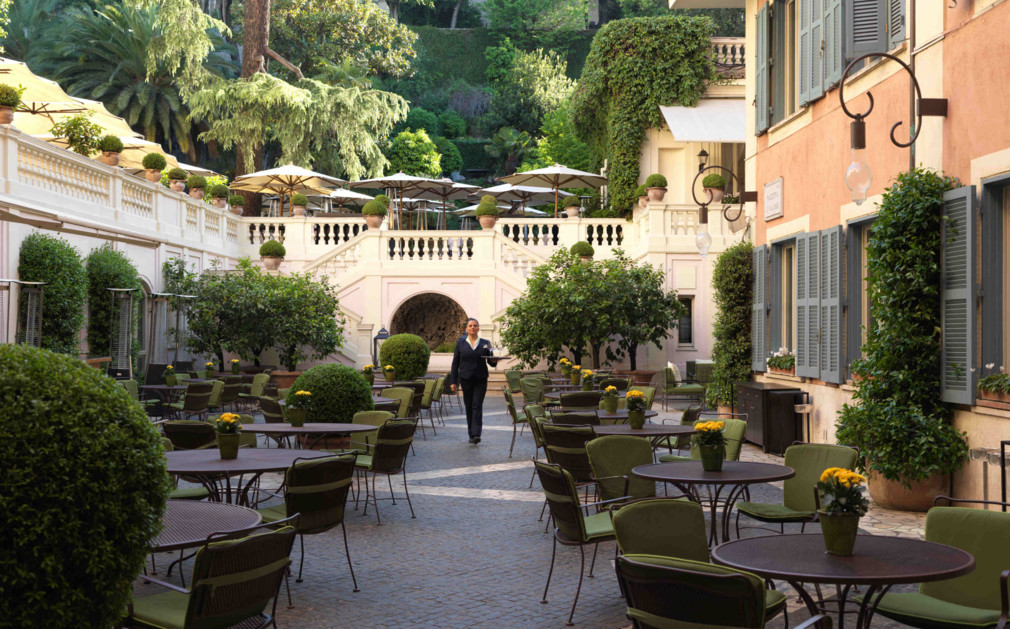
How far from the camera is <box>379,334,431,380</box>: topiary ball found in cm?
1794

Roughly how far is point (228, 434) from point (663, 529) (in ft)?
9.96

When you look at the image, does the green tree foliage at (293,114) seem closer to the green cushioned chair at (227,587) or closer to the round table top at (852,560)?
the green cushioned chair at (227,587)

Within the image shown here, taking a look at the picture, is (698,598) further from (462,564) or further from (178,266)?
(178,266)

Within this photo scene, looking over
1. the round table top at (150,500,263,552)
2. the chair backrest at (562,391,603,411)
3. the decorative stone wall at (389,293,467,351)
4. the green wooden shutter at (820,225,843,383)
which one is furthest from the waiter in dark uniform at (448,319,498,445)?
the decorative stone wall at (389,293,467,351)

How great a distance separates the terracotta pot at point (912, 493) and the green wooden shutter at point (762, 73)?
6138mm

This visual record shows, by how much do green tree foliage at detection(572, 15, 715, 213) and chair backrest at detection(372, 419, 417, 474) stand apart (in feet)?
58.3

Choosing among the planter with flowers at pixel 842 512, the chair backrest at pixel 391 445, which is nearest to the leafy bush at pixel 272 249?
the chair backrest at pixel 391 445

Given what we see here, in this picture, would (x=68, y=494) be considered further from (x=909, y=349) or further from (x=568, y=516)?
(x=909, y=349)

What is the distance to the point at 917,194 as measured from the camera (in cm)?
820

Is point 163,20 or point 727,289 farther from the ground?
point 163,20

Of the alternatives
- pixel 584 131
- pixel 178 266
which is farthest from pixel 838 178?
pixel 584 131

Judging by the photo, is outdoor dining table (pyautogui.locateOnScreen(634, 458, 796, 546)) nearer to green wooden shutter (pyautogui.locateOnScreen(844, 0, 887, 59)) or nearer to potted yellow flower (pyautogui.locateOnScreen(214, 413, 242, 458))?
potted yellow flower (pyautogui.locateOnScreen(214, 413, 242, 458))

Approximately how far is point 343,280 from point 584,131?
9.42 m

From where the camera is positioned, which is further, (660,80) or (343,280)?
(660,80)
